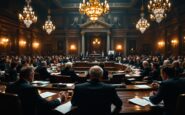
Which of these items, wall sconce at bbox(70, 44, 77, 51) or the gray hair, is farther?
wall sconce at bbox(70, 44, 77, 51)

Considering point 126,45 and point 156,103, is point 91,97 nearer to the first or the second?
point 156,103

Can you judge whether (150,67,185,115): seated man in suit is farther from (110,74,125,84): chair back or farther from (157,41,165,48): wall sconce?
(157,41,165,48): wall sconce

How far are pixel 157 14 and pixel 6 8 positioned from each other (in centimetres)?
1216

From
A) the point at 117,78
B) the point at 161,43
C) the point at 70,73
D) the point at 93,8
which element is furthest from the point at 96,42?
the point at 117,78

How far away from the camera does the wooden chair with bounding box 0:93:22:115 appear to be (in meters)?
3.21

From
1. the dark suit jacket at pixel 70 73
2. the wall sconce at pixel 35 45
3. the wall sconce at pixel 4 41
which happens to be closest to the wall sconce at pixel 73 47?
the wall sconce at pixel 35 45

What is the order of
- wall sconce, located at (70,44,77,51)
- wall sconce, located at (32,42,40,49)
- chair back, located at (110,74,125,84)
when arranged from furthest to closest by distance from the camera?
wall sconce, located at (70,44,77,51), wall sconce, located at (32,42,40,49), chair back, located at (110,74,125,84)

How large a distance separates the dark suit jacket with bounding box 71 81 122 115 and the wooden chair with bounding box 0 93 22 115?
81cm

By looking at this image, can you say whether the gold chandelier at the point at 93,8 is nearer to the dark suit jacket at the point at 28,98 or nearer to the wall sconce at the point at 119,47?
the dark suit jacket at the point at 28,98

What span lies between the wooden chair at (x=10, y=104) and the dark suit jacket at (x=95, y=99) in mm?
812

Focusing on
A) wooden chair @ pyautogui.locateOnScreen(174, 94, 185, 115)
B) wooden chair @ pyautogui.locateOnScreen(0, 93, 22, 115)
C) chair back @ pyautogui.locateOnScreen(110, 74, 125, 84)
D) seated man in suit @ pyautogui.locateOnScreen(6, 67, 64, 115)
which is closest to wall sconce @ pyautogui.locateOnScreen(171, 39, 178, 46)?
chair back @ pyautogui.locateOnScreen(110, 74, 125, 84)

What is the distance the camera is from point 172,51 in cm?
2328

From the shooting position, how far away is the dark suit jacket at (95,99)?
10.8ft

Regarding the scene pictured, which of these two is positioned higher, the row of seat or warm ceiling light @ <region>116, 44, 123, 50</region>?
warm ceiling light @ <region>116, 44, 123, 50</region>
